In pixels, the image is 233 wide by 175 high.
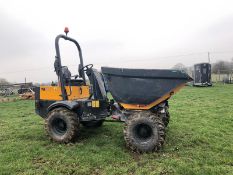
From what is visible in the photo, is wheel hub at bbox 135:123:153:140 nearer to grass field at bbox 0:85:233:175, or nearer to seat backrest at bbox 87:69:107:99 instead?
grass field at bbox 0:85:233:175

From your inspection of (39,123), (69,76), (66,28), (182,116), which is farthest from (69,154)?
(182,116)

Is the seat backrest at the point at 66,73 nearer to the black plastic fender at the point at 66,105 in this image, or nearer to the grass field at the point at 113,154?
the black plastic fender at the point at 66,105

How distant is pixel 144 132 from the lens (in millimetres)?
5348

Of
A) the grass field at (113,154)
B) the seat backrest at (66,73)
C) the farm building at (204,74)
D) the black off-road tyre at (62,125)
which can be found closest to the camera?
the grass field at (113,154)

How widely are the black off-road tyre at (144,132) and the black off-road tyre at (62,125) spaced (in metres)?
1.27

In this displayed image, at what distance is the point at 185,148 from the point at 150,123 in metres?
0.97

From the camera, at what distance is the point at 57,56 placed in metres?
6.34

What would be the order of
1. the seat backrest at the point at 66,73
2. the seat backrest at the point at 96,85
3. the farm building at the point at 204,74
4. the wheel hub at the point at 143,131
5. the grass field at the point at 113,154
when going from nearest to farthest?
the grass field at the point at 113,154 < the wheel hub at the point at 143,131 < the seat backrest at the point at 96,85 < the seat backrest at the point at 66,73 < the farm building at the point at 204,74

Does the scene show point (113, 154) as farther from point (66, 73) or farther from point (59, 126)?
point (66, 73)

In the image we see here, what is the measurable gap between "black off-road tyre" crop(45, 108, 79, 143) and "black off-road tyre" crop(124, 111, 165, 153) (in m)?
1.27

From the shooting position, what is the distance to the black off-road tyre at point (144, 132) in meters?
5.17

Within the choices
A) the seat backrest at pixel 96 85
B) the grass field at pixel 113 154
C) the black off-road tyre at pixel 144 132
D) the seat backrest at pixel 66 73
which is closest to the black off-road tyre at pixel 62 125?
the grass field at pixel 113 154

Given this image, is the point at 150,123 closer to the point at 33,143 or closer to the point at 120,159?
the point at 120,159

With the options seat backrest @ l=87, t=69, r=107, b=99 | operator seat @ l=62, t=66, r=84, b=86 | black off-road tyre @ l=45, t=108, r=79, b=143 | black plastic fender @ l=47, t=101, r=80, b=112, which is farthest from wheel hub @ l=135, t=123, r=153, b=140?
operator seat @ l=62, t=66, r=84, b=86
